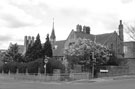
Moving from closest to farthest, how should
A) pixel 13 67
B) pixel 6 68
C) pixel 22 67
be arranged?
pixel 22 67, pixel 13 67, pixel 6 68

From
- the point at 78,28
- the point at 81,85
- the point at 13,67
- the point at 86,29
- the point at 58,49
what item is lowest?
the point at 81,85

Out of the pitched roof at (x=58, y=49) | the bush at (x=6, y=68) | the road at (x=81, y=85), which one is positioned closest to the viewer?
the road at (x=81, y=85)

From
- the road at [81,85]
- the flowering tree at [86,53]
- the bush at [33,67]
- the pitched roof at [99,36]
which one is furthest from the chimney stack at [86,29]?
the road at [81,85]

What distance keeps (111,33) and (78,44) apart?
17.4 m

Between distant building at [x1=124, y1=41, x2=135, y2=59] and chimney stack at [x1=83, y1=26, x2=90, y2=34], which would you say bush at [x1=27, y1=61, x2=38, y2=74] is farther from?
chimney stack at [x1=83, y1=26, x2=90, y2=34]

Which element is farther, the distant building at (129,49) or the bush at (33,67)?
the distant building at (129,49)

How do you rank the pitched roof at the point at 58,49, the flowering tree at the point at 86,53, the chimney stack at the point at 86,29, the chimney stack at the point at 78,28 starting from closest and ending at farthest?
the flowering tree at the point at 86,53 < the chimney stack at the point at 78,28 < the pitched roof at the point at 58,49 < the chimney stack at the point at 86,29

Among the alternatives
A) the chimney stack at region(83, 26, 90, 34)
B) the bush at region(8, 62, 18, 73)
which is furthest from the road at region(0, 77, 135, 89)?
the chimney stack at region(83, 26, 90, 34)

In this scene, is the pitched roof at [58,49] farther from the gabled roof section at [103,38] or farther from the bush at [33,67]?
the bush at [33,67]

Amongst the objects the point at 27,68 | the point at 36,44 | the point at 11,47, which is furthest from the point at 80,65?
the point at 11,47

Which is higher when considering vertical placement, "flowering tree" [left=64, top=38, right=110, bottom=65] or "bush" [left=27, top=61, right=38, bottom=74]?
"flowering tree" [left=64, top=38, right=110, bottom=65]

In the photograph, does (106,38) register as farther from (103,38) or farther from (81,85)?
(81,85)

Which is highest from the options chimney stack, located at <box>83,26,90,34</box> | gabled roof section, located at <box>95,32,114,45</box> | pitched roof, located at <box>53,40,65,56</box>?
chimney stack, located at <box>83,26,90,34</box>

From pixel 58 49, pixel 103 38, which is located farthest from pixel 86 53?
pixel 58 49
